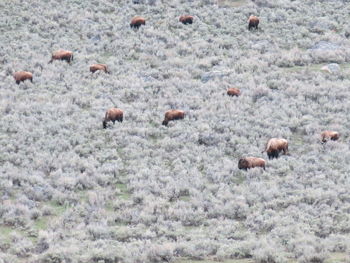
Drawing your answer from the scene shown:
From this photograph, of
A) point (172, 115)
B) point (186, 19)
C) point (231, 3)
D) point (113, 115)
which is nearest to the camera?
point (113, 115)

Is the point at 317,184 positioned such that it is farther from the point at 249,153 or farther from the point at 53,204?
the point at 53,204

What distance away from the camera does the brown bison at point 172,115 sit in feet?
72.8

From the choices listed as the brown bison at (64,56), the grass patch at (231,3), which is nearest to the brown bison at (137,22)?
the grass patch at (231,3)

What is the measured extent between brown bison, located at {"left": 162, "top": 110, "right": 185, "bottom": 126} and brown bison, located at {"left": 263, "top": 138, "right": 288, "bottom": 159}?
12.7 ft

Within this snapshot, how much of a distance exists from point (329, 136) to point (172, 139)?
193 inches

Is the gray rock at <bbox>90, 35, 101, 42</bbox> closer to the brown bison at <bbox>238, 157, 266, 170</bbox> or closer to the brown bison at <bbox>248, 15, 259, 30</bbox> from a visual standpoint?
the brown bison at <bbox>248, 15, 259, 30</bbox>

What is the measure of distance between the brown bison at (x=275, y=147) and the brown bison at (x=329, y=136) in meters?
1.51

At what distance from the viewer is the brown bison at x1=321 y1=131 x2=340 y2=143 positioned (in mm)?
20453

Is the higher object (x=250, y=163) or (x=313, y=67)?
(x=250, y=163)

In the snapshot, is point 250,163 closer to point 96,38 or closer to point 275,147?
point 275,147

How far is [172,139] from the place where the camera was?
20500mm

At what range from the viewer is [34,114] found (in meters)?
22.4

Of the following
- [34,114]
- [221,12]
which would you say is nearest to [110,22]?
[221,12]

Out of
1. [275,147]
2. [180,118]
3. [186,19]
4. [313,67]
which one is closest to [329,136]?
[275,147]
